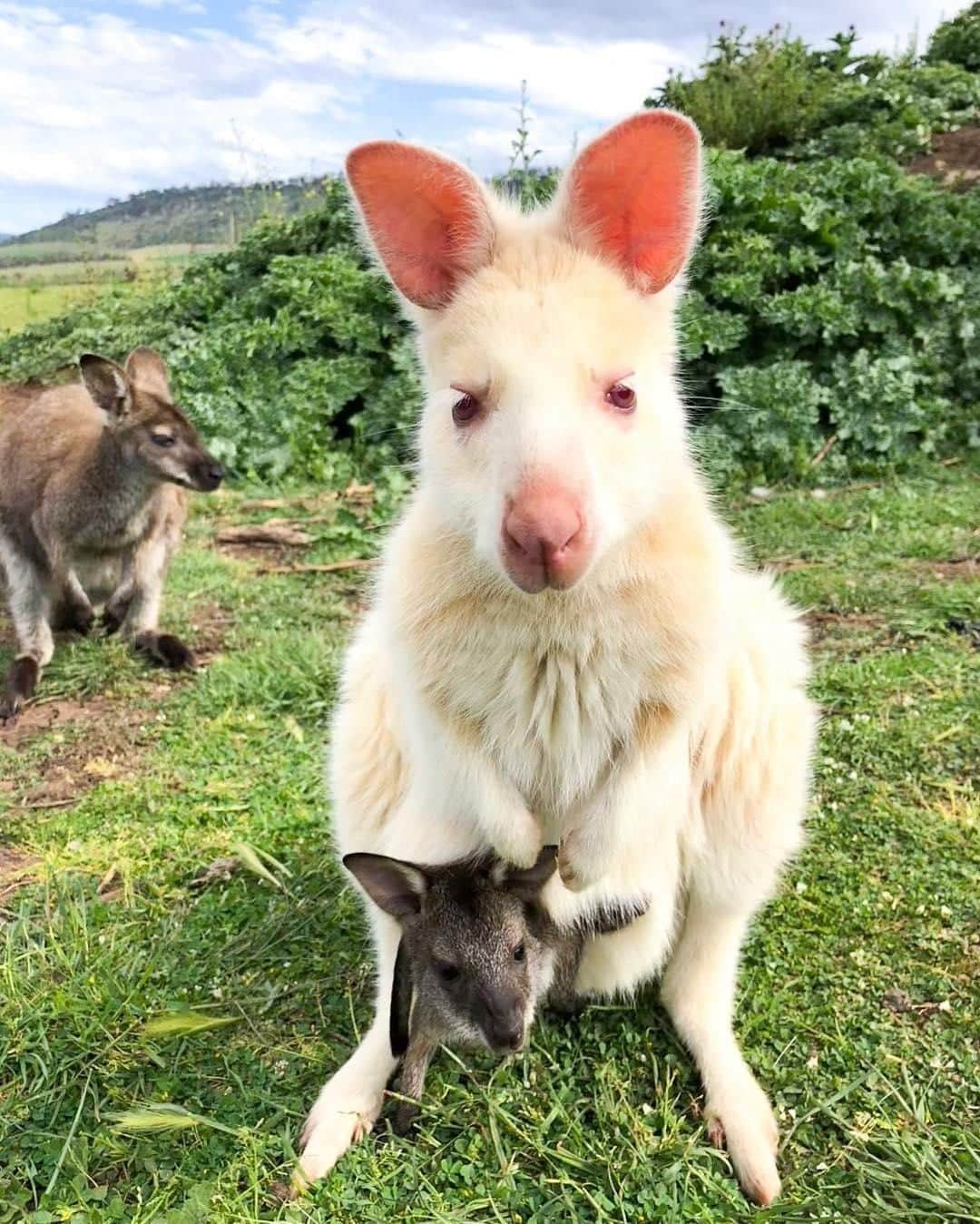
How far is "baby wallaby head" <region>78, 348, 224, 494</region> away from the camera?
13.7ft

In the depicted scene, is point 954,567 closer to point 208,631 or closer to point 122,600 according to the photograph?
point 208,631

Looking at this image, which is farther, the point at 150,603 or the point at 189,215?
the point at 189,215

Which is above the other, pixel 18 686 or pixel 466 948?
pixel 466 948

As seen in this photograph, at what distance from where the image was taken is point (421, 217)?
1.76 m

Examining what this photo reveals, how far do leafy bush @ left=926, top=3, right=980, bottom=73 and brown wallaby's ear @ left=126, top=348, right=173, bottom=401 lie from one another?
29.6 ft

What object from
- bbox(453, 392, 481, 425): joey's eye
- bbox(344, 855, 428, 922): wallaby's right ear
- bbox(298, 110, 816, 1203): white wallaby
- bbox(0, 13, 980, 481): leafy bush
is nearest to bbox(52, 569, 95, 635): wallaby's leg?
bbox(0, 13, 980, 481): leafy bush

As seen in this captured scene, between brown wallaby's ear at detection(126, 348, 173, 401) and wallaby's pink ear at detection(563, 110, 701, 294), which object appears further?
brown wallaby's ear at detection(126, 348, 173, 401)

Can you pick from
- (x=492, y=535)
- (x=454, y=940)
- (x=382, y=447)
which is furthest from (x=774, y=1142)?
(x=382, y=447)

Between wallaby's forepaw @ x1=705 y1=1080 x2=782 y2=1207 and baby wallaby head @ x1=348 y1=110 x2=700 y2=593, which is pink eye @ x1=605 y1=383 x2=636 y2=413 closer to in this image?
baby wallaby head @ x1=348 y1=110 x2=700 y2=593

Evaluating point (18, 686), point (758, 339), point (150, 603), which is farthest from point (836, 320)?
point (18, 686)

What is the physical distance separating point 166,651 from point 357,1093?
2.49 meters

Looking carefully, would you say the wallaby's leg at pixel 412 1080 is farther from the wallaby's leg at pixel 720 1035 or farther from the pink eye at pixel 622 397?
the pink eye at pixel 622 397

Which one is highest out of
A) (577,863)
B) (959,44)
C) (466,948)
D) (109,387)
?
(959,44)

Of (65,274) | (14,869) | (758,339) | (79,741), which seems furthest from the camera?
(65,274)
